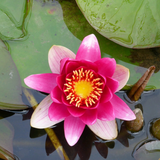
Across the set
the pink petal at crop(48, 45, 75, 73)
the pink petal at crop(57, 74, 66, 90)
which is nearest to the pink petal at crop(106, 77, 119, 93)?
the pink petal at crop(57, 74, 66, 90)

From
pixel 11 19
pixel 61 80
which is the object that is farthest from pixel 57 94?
pixel 11 19

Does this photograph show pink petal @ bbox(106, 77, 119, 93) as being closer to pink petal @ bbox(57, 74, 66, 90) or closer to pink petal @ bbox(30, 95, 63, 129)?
pink petal @ bbox(57, 74, 66, 90)

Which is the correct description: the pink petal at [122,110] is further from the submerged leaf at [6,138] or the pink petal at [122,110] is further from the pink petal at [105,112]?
the submerged leaf at [6,138]

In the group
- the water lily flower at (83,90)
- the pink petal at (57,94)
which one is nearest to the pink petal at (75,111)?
the water lily flower at (83,90)

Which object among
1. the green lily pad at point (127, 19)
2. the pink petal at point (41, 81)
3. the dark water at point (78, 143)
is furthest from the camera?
the dark water at point (78, 143)

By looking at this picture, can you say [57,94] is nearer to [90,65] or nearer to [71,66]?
[71,66]

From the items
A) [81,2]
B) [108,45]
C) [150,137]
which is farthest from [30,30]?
[150,137]

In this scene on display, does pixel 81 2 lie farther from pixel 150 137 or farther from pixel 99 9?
pixel 150 137
